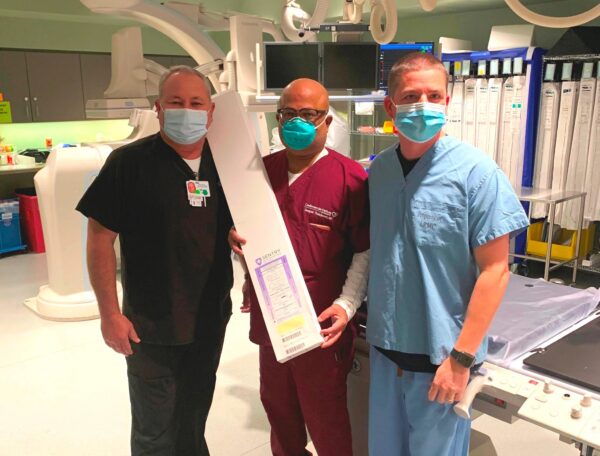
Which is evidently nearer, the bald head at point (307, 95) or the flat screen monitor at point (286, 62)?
the bald head at point (307, 95)

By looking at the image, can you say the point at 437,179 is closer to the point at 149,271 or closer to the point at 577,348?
the point at 577,348

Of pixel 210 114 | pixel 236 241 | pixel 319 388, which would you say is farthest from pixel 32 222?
pixel 319 388

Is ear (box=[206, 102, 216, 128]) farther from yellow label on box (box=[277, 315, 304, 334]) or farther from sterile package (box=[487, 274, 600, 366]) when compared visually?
sterile package (box=[487, 274, 600, 366])

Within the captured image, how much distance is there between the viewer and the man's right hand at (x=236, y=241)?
174cm

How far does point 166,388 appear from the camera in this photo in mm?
1884

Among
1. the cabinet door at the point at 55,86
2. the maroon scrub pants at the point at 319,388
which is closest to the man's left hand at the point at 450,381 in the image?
the maroon scrub pants at the point at 319,388

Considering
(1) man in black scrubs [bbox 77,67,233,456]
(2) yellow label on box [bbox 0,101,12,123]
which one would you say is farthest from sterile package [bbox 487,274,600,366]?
(2) yellow label on box [bbox 0,101,12,123]

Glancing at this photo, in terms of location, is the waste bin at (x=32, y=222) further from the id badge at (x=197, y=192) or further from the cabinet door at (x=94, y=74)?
the id badge at (x=197, y=192)

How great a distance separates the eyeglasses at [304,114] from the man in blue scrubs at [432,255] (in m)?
0.27

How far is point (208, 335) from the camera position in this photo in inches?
76.5

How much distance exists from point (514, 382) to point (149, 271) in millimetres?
1150

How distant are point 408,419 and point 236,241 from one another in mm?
741

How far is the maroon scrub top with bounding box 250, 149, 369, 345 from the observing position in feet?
5.56

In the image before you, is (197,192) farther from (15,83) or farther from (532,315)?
(15,83)
